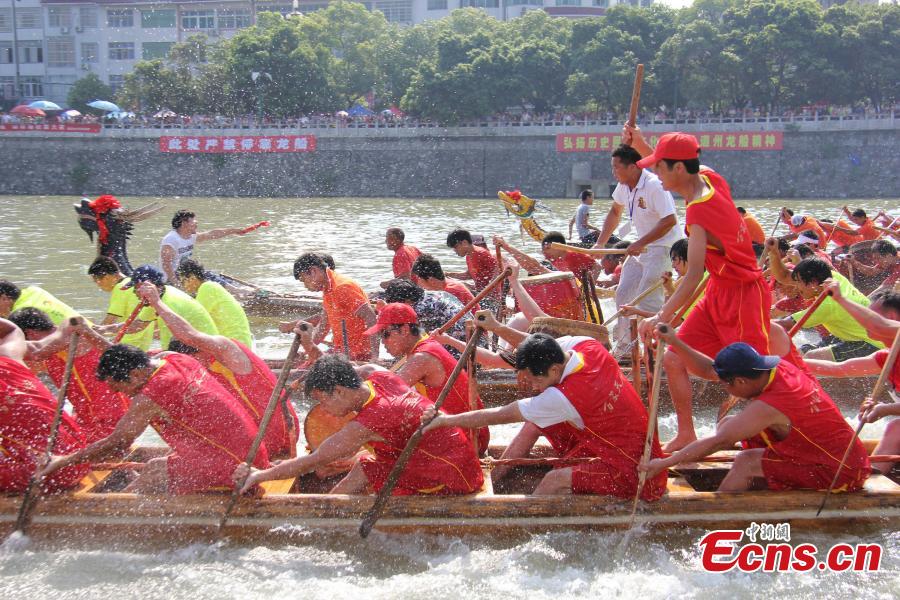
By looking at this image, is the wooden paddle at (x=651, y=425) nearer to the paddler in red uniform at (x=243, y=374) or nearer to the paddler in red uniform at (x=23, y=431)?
the paddler in red uniform at (x=243, y=374)

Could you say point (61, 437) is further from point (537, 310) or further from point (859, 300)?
point (859, 300)

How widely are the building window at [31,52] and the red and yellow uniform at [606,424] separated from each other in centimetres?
6203

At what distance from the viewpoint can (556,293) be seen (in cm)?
702

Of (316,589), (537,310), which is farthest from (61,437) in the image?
(537,310)

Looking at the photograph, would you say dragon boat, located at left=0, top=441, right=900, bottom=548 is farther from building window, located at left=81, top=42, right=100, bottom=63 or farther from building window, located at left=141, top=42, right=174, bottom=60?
building window, located at left=81, top=42, right=100, bottom=63

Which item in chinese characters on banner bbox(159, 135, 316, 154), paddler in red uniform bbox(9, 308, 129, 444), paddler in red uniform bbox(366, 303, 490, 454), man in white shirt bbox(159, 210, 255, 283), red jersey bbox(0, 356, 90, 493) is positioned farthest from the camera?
chinese characters on banner bbox(159, 135, 316, 154)

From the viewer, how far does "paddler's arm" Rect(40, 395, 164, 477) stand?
4375 millimetres

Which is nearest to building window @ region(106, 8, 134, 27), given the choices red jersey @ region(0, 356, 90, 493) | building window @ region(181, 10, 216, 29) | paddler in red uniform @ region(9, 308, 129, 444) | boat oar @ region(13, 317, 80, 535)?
building window @ region(181, 10, 216, 29)

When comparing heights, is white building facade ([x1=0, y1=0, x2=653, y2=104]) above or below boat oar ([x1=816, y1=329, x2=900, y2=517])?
above

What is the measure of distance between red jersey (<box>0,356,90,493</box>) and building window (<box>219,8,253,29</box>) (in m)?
59.6

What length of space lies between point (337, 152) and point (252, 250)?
22106 mm

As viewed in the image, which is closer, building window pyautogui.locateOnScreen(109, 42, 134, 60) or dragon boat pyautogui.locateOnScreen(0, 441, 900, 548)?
dragon boat pyautogui.locateOnScreen(0, 441, 900, 548)

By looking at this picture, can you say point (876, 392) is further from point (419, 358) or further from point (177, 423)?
point (177, 423)

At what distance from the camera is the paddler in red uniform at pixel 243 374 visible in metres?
5.14
